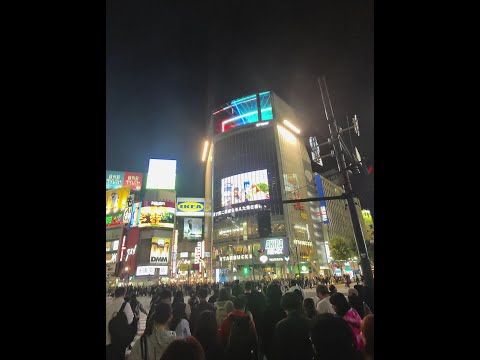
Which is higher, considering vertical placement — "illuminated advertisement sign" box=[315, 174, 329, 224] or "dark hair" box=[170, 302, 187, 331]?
"illuminated advertisement sign" box=[315, 174, 329, 224]

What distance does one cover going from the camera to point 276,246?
58.3 metres

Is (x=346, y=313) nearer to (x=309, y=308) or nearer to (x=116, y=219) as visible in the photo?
(x=309, y=308)

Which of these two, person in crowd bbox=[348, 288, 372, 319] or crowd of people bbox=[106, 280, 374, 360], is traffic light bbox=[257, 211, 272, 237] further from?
crowd of people bbox=[106, 280, 374, 360]

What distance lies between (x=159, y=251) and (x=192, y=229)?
15116 millimetres

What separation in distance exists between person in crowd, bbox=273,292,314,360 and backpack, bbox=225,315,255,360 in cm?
42

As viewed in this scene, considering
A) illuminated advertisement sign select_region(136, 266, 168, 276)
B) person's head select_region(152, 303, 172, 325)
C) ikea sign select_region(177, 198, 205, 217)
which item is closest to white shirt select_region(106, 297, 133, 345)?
person's head select_region(152, 303, 172, 325)

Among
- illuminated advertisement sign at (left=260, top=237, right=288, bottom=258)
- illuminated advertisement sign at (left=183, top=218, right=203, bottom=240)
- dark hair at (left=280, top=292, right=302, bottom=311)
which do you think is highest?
illuminated advertisement sign at (left=183, top=218, right=203, bottom=240)

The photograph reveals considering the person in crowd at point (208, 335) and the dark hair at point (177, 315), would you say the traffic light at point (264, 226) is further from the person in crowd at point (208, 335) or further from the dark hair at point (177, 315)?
the person in crowd at point (208, 335)

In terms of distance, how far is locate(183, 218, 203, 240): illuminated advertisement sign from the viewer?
81.1 metres

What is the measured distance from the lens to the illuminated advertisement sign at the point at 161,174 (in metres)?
70.8

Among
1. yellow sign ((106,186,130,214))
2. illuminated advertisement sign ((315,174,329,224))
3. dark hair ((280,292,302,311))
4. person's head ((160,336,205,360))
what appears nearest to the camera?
person's head ((160,336,205,360))

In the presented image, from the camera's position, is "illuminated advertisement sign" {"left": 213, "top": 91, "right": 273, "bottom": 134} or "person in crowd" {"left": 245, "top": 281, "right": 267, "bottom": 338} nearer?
"person in crowd" {"left": 245, "top": 281, "right": 267, "bottom": 338}
